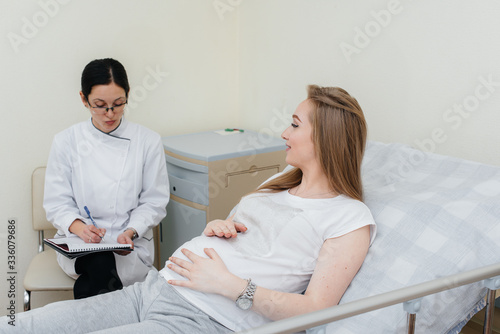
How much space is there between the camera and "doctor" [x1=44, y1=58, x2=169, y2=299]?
1.84 meters

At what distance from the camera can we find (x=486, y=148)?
1695mm

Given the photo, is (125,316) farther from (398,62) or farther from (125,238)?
(398,62)

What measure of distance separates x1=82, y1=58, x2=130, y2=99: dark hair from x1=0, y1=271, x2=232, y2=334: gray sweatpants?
763mm

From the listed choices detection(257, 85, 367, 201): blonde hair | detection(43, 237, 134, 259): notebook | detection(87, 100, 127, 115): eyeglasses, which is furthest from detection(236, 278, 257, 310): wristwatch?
detection(87, 100, 127, 115): eyeglasses

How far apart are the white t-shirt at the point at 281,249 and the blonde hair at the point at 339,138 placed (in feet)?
0.18

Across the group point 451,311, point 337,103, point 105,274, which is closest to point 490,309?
point 451,311

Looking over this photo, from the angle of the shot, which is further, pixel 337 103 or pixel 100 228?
pixel 100 228

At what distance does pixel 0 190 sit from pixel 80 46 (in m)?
0.71

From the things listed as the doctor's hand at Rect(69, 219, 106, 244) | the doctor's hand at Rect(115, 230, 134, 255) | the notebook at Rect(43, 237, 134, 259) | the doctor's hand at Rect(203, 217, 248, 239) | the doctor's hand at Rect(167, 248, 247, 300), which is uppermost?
the doctor's hand at Rect(203, 217, 248, 239)

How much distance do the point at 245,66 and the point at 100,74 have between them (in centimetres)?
107

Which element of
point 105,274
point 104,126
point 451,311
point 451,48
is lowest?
point 105,274

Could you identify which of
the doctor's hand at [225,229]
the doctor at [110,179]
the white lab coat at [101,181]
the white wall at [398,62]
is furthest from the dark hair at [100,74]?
the white wall at [398,62]

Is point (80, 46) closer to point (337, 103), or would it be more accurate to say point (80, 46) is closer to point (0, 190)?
point (0, 190)

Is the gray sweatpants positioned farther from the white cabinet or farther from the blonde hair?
the white cabinet
